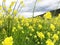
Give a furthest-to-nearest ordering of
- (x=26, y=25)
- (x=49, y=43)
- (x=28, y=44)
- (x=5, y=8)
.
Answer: (x=26, y=25)
(x=28, y=44)
(x=5, y=8)
(x=49, y=43)

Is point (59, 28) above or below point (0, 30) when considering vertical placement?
above

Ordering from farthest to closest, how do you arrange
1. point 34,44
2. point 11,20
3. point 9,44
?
point 34,44, point 11,20, point 9,44

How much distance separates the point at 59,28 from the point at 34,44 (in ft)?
8.03

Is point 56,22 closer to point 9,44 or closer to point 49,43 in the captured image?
point 49,43

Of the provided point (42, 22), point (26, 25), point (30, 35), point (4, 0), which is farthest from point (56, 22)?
point (4, 0)

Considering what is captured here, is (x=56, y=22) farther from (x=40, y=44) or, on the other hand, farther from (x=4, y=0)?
(x=4, y=0)

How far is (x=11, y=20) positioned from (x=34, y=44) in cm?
128

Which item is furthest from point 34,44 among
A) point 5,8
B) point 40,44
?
point 5,8

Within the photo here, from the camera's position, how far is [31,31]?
551 cm

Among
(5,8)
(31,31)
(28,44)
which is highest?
(31,31)

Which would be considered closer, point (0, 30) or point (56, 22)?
point (0, 30)

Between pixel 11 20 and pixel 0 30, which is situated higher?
pixel 0 30

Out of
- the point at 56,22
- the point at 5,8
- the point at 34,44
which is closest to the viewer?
the point at 5,8

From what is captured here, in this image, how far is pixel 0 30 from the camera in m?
4.85
